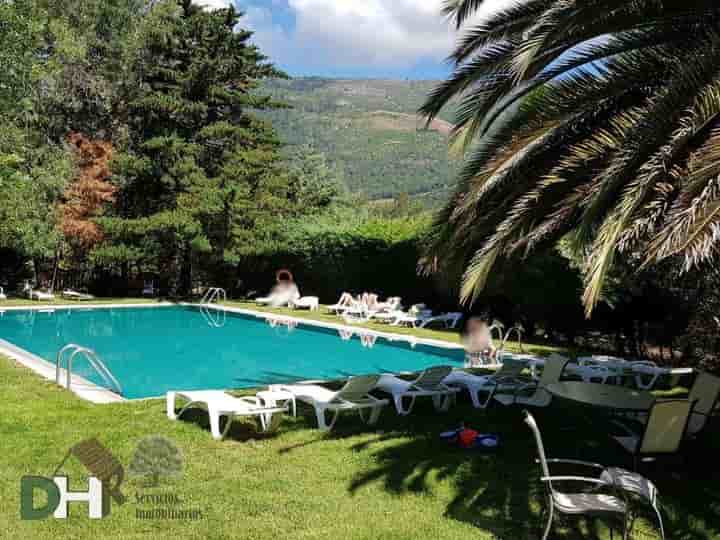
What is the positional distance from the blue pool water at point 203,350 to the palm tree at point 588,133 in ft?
21.7

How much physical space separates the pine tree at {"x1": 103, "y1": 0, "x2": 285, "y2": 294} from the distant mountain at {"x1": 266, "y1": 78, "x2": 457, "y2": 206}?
122 ft

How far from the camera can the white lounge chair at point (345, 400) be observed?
7363mm

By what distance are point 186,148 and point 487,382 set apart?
19003 millimetres

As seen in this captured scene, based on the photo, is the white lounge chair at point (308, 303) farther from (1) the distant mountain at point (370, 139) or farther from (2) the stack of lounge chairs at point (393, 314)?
(1) the distant mountain at point (370, 139)

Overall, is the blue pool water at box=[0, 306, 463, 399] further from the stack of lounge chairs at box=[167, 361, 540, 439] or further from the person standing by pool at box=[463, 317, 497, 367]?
the stack of lounge chairs at box=[167, 361, 540, 439]

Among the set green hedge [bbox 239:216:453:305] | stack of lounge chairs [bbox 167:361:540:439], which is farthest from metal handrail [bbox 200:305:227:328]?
stack of lounge chairs [bbox 167:361:540:439]

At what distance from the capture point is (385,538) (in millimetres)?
4441

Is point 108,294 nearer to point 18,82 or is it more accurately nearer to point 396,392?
point 18,82

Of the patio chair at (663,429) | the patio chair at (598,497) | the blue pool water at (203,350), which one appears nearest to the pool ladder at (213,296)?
the blue pool water at (203,350)

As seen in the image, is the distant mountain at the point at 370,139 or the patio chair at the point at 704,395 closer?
the patio chair at the point at 704,395

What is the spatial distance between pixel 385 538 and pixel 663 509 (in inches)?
90.2

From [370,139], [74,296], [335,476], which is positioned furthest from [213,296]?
[370,139]

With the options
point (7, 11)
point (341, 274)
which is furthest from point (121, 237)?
point (7, 11)

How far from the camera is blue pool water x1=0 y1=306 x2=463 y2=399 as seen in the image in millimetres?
12516
